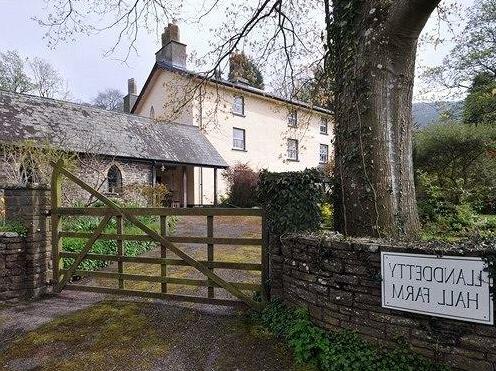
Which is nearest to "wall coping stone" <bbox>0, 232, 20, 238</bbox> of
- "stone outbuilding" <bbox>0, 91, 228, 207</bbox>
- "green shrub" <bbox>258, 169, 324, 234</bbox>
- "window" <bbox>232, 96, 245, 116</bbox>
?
"green shrub" <bbox>258, 169, 324, 234</bbox>

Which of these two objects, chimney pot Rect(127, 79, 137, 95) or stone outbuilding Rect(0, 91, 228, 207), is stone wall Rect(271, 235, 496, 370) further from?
chimney pot Rect(127, 79, 137, 95)

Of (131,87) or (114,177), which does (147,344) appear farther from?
(131,87)

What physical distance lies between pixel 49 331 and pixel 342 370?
3.64 metres

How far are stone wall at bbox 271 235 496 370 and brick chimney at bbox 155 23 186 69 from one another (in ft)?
74.9

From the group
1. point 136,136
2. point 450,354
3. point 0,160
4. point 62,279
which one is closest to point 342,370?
point 450,354

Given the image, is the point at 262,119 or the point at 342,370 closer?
the point at 342,370

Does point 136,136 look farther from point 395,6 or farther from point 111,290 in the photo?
point 395,6

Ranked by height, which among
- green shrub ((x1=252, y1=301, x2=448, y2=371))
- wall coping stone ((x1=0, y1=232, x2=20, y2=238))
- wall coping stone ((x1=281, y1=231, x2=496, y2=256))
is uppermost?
wall coping stone ((x1=281, y1=231, x2=496, y2=256))

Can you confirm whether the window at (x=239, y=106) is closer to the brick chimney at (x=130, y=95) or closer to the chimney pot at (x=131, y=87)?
the brick chimney at (x=130, y=95)

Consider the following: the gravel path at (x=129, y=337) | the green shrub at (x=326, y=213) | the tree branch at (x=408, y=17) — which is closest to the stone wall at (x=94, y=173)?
the gravel path at (x=129, y=337)

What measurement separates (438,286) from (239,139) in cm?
2360

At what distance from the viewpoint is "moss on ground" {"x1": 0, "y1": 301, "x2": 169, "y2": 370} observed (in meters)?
3.65

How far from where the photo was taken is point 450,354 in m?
2.82

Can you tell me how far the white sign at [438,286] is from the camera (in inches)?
107
